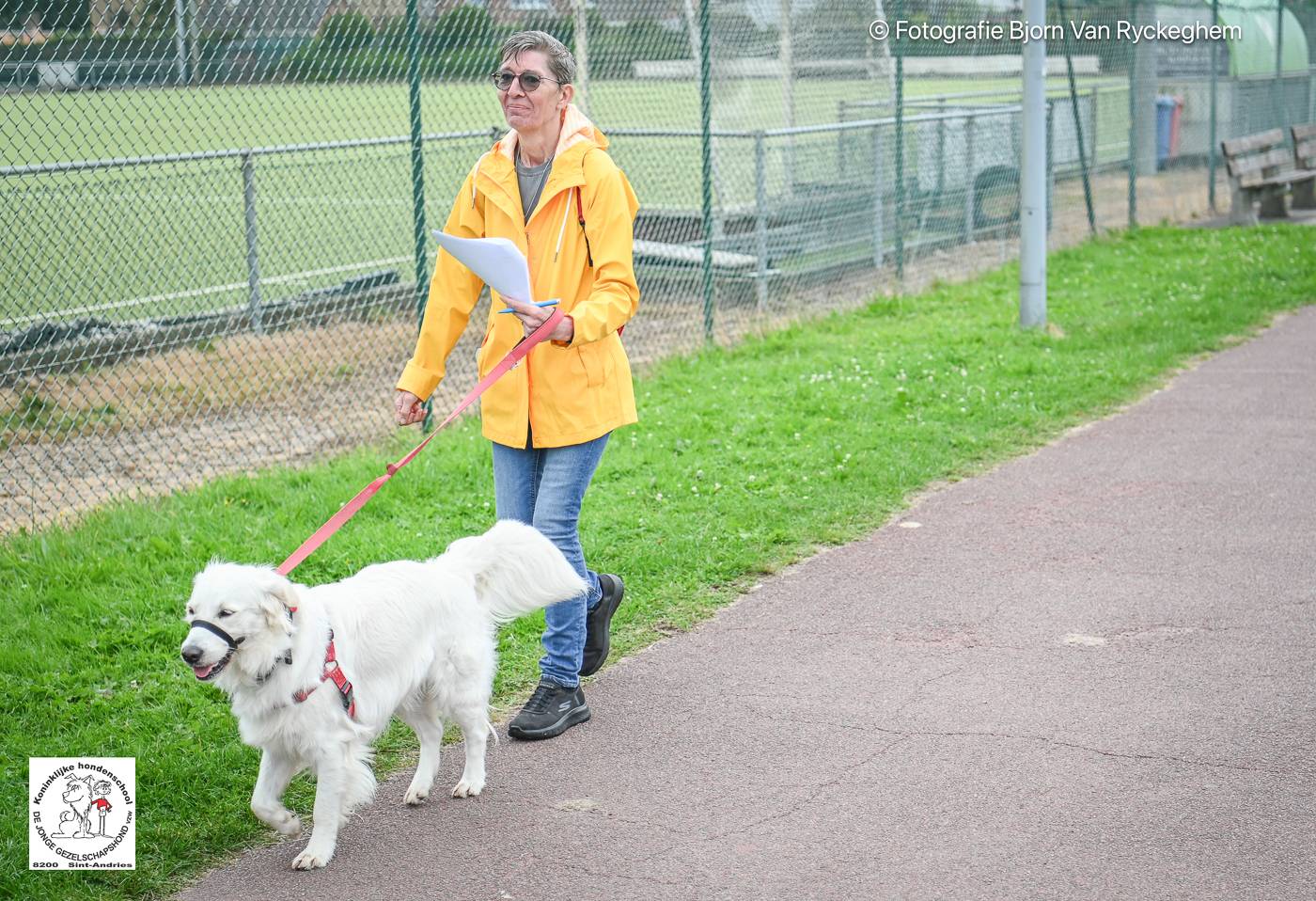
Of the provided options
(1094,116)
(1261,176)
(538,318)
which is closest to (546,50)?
(538,318)

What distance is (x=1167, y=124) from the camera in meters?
20.8

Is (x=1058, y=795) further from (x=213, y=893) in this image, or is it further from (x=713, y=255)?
(x=713, y=255)

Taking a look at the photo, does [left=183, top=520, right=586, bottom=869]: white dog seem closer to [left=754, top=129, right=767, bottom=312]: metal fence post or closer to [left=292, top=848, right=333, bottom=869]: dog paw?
[left=292, top=848, right=333, bottom=869]: dog paw

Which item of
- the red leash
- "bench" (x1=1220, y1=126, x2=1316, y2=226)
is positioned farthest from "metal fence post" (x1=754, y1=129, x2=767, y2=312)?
"bench" (x1=1220, y1=126, x2=1316, y2=226)

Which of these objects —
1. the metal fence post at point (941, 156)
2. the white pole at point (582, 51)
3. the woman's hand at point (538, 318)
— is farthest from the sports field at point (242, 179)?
the woman's hand at point (538, 318)

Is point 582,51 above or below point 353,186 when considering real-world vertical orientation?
above

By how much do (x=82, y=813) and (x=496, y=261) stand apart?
78.1 inches

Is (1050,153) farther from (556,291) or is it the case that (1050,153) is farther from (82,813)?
(82,813)

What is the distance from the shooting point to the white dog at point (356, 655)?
3476 mm

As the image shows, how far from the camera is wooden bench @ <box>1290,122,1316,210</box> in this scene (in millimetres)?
18172

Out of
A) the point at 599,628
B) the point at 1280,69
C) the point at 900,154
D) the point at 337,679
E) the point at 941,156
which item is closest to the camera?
the point at 337,679

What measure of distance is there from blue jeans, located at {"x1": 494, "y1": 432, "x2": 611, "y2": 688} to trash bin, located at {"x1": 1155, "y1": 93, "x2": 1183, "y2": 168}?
1815 centimetres

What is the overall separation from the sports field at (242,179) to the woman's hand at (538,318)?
3.92 metres

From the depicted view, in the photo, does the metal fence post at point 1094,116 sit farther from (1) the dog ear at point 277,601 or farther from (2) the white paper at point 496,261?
(1) the dog ear at point 277,601
